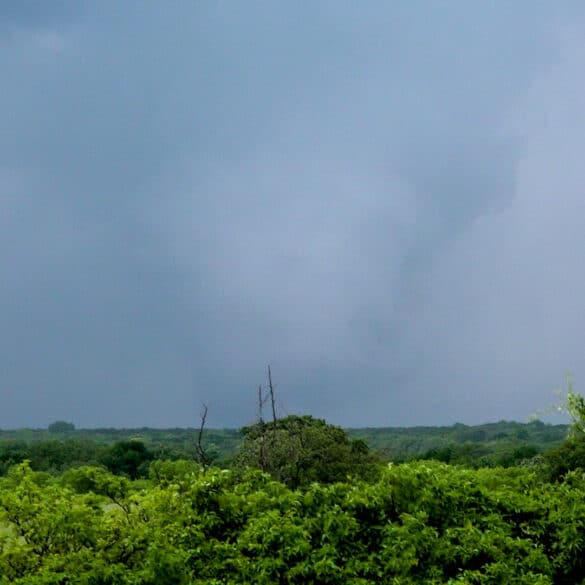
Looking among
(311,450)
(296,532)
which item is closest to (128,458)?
(311,450)

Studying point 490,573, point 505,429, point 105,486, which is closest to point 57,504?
point 105,486

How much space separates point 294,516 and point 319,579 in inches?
37.1

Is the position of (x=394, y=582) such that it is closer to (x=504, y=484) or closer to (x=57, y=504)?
(x=504, y=484)

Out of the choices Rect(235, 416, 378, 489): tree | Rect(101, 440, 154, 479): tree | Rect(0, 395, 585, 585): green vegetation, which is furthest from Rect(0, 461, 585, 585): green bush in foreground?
Rect(101, 440, 154, 479): tree

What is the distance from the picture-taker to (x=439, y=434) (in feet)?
536

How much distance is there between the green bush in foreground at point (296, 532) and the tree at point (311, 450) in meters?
31.0

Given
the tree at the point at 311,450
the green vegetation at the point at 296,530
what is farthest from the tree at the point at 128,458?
the green vegetation at the point at 296,530

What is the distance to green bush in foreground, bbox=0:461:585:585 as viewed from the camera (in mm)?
12117

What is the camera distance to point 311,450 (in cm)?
4812

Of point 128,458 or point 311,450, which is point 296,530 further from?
point 128,458

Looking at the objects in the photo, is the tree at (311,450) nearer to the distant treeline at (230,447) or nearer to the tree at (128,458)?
the distant treeline at (230,447)

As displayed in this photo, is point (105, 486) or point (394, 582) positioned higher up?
point (105, 486)

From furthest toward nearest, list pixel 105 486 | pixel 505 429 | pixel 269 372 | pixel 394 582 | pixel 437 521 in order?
pixel 505 429
pixel 269 372
pixel 105 486
pixel 437 521
pixel 394 582

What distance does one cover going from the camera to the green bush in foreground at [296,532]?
39.8 feet
